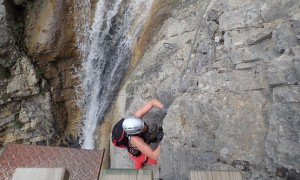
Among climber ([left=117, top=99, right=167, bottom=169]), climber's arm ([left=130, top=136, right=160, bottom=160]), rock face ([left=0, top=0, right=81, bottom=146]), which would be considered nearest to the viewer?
climber's arm ([left=130, top=136, right=160, bottom=160])

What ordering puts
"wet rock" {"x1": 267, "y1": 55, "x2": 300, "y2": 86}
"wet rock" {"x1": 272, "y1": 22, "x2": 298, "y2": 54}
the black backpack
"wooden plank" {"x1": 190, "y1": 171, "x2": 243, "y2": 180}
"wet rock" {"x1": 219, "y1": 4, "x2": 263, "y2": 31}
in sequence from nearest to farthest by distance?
1. "wooden plank" {"x1": 190, "y1": 171, "x2": 243, "y2": 180}
2. "wet rock" {"x1": 267, "y1": 55, "x2": 300, "y2": 86}
3. "wet rock" {"x1": 272, "y1": 22, "x2": 298, "y2": 54}
4. "wet rock" {"x1": 219, "y1": 4, "x2": 263, "y2": 31}
5. the black backpack

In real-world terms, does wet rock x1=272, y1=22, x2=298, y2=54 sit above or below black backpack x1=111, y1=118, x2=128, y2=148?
above

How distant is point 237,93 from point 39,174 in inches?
109

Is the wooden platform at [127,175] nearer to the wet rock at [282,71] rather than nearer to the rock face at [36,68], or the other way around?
the wet rock at [282,71]

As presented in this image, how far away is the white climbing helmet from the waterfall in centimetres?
284

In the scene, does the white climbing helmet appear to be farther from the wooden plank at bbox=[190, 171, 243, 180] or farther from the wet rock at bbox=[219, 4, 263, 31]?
the wooden plank at bbox=[190, 171, 243, 180]

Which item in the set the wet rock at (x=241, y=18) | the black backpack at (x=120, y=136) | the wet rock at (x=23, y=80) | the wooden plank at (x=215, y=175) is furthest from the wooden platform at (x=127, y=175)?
the wet rock at (x=23, y=80)

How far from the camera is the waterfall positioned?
757 cm

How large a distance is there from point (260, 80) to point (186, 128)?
117 cm

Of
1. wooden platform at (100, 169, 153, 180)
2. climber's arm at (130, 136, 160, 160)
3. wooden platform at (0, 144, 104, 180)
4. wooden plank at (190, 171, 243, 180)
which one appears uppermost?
wooden plank at (190, 171, 243, 180)

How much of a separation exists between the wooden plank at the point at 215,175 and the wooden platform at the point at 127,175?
0.73ft

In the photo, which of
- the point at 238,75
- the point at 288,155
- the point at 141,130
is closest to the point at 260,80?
the point at 238,75

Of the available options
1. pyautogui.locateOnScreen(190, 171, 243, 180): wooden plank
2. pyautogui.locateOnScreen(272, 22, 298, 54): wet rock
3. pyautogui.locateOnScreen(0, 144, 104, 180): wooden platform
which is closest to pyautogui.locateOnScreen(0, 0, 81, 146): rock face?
pyautogui.locateOnScreen(0, 144, 104, 180): wooden platform

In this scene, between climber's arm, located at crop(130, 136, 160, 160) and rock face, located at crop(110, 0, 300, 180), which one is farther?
climber's arm, located at crop(130, 136, 160, 160)
